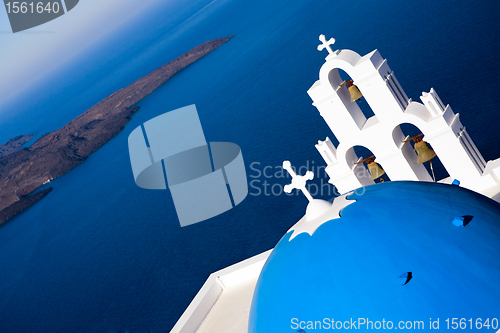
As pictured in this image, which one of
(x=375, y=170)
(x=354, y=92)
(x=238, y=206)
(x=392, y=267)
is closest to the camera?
(x=392, y=267)

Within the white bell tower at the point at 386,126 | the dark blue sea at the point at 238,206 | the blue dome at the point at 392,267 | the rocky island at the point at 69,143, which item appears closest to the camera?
the blue dome at the point at 392,267

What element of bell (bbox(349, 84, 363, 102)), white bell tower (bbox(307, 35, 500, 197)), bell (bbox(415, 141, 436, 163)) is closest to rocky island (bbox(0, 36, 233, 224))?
white bell tower (bbox(307, 35, 500, 197))

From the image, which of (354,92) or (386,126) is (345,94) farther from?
(386,126)

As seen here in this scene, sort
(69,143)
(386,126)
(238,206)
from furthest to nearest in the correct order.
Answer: (69,143), (238,206), (386,126)

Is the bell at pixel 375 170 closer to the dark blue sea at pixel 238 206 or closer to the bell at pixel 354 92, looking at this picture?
the bell at pixel 354 92

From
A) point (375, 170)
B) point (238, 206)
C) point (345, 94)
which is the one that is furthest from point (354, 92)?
point (238, 206)

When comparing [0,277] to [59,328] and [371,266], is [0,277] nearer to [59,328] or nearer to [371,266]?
[59,328]

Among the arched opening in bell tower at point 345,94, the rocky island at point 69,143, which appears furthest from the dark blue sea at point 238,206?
the arched opening in bell tower at point 345,94
